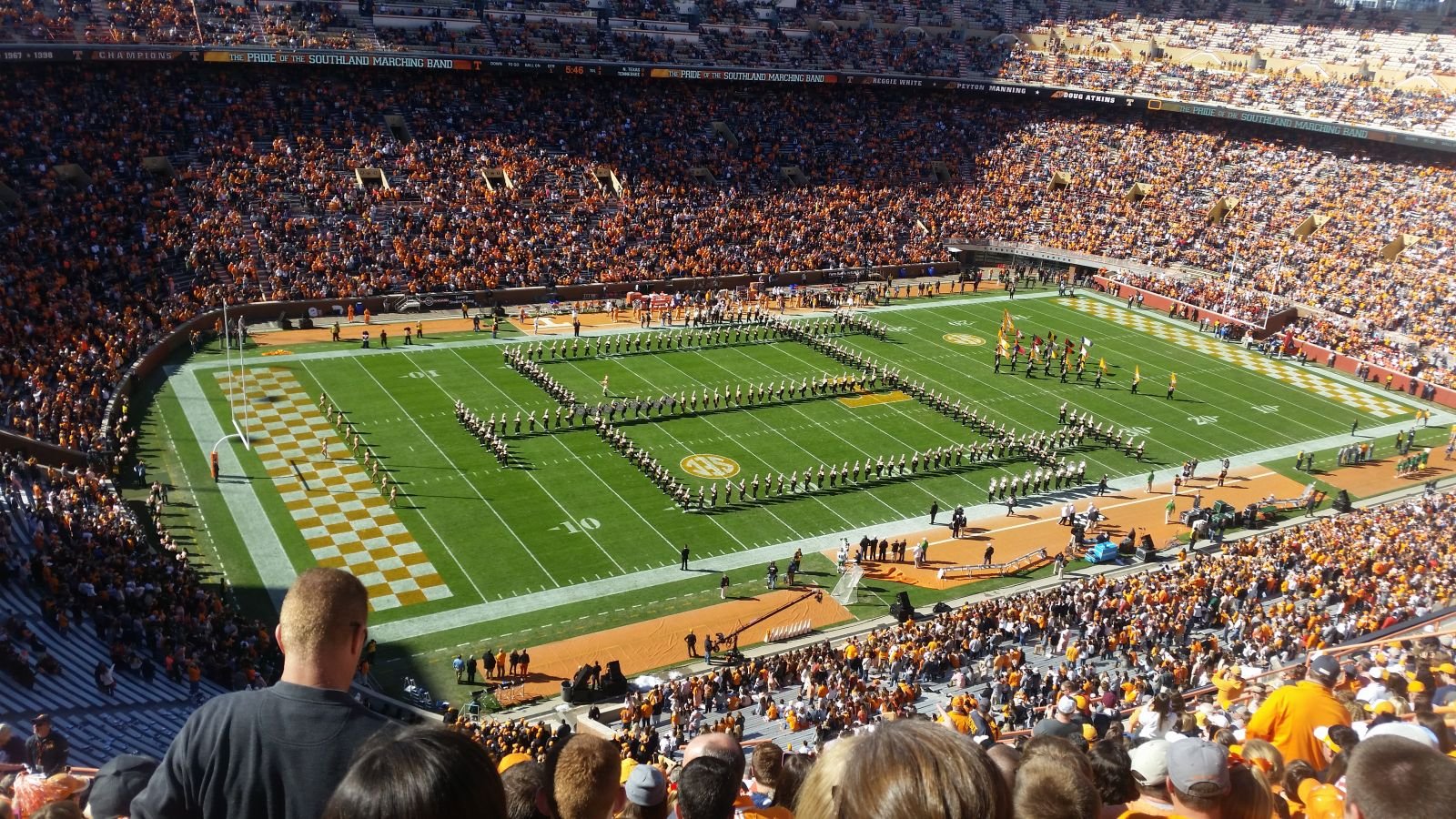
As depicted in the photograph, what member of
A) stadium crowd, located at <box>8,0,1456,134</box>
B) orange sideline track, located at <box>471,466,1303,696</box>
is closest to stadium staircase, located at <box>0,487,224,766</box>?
orange sideline track, located at <box>471,466,1303,696</box>

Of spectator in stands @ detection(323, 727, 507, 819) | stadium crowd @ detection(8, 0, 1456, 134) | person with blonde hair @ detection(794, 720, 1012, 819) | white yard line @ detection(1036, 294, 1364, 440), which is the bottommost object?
white yard line @ detection(1036, 294, 1364, 440)

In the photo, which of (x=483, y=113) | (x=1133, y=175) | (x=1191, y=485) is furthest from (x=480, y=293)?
(x=1133, y=175)

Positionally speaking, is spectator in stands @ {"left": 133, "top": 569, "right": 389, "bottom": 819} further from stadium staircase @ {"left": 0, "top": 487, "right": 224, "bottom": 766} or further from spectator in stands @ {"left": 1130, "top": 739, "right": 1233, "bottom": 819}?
stadium staircase @ {"left": 0, "top": 487, "right": 224, "bottom": 766}

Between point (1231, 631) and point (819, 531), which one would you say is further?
point (819, 531)

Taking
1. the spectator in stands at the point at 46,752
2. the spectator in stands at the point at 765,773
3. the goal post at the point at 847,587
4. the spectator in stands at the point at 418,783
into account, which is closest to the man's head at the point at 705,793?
the spectator in stands at the point at 765,773

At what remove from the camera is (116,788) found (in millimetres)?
5527

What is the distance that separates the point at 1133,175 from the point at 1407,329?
19149mm

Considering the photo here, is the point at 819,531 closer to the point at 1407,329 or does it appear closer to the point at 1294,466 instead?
the point at 1294,466

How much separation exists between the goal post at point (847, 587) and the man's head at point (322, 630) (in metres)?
24.2

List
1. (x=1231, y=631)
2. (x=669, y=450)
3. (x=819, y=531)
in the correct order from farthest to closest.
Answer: (x=669, y=450) → (x=819, y=531) → (x=1231, y=631)

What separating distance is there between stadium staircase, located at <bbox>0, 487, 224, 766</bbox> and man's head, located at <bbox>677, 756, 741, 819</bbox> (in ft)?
41.6

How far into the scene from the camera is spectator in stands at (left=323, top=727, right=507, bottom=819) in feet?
10.5

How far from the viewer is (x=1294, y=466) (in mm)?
38750

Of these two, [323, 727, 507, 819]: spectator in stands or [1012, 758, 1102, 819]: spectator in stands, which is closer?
[323, 727, 507, 819]: spectator in stands
